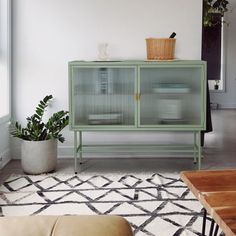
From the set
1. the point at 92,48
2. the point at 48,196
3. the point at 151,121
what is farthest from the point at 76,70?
the point at 48,196

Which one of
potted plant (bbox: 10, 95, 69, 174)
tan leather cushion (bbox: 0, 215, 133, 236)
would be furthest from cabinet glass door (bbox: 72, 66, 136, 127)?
tan leather cushion (bbox: 0, 215, 133, 236)

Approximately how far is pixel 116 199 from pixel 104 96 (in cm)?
Result: 108

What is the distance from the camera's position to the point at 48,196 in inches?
103

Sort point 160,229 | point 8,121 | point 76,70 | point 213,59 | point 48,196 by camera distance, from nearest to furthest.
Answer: point 160,229, point 48,196, point 76,70, point 8,121, point 213,59

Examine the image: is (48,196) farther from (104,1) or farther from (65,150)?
(104,1)

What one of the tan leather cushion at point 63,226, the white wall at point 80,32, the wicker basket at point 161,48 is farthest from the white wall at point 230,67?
the tan leather cushion at point 63,226

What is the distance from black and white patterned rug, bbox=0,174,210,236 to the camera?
7.07 ft

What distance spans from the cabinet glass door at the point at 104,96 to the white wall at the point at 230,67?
5788 mm

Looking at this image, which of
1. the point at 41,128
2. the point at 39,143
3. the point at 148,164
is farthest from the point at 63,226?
the point at 148,164

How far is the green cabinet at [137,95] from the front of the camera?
3215 mm

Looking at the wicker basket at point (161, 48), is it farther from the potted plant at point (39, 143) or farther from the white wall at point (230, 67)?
the white wall at point (230, 67)

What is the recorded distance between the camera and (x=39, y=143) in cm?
316

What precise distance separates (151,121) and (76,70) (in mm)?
814

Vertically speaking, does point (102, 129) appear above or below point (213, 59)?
below
